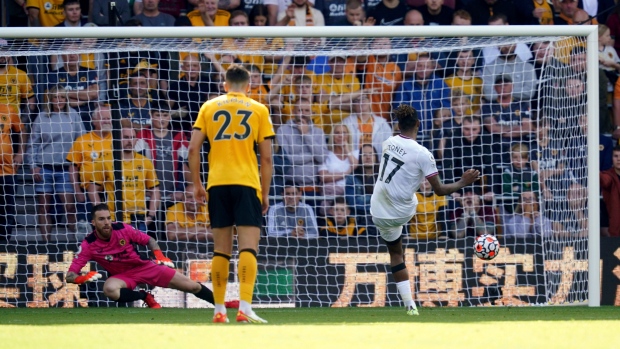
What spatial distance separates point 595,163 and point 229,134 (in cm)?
451

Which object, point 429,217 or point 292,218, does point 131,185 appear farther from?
point 429,217

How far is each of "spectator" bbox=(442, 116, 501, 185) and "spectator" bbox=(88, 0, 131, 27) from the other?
430 centimetres

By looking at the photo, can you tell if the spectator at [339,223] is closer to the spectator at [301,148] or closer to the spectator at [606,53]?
the spectator at [301,148]

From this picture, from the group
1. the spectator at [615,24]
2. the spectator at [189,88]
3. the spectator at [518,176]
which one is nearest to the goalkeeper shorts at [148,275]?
the spectator at [189,88]

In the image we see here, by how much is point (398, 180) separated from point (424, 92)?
3.42 metres

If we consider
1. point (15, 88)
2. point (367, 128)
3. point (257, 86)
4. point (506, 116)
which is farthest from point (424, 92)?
point (15, 88)

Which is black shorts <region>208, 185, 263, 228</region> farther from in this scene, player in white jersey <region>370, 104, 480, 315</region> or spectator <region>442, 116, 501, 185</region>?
spectator <region>442, 116, 501, 185</region>

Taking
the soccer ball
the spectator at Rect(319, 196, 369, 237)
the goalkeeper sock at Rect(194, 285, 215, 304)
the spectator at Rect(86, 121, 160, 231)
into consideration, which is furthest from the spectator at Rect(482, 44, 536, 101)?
the goalkeeper sock at Rect(194, 285, 215, 304)

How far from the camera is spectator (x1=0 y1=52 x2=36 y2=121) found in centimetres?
1223

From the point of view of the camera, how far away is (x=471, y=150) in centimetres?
1258

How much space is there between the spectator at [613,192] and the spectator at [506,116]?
1.04 metres

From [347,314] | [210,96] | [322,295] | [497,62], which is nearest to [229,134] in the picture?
[347,314]

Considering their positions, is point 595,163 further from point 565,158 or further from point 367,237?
point 367,237

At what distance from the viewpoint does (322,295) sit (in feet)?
38.5
